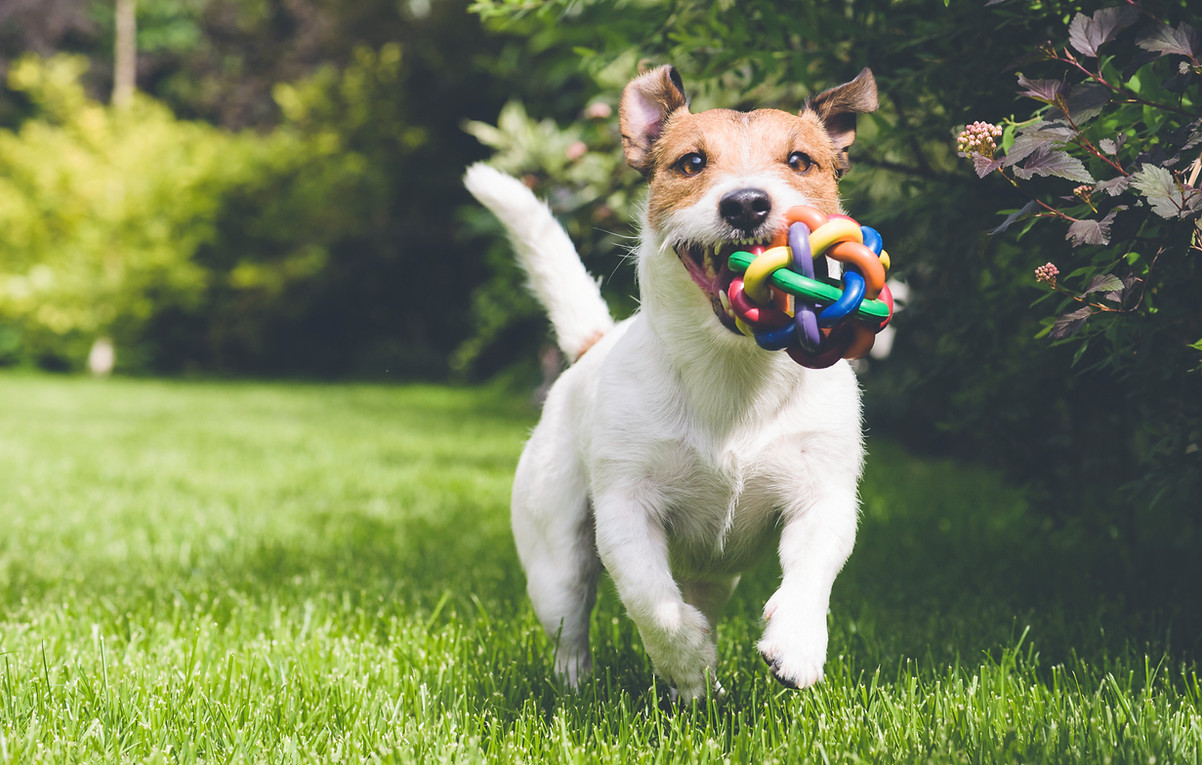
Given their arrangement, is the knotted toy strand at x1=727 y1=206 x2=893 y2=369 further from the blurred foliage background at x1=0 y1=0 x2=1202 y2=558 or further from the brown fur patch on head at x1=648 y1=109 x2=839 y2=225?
the blurred foliage background at x1=0 y1=0 x2=1202 y2=558

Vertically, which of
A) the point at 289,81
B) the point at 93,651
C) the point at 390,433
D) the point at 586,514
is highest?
the point at 289,81

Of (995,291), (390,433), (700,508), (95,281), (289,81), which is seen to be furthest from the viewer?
(289,81)

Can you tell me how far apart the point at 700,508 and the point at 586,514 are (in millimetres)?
449

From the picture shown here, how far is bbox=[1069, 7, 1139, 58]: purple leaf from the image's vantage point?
6.54 ft

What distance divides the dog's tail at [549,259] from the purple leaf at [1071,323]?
1466mm

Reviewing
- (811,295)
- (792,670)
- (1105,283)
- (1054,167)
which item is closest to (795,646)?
(792,670)

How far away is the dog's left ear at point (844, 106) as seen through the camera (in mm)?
2459

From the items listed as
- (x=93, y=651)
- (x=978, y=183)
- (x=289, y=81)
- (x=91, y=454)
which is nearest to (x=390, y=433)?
(x=91, y=454)

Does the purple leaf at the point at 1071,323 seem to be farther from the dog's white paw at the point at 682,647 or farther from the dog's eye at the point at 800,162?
the dog's white paw at the point at 682,647

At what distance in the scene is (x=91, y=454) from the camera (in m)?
7.78

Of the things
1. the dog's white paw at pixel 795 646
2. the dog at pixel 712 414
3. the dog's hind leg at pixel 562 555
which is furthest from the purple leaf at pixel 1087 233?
the dog's hind leg at pixel 562 555

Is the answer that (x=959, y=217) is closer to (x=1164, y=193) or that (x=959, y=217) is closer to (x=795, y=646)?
(x=1164, y=193)

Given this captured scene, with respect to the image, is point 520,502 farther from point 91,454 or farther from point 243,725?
point 91,454

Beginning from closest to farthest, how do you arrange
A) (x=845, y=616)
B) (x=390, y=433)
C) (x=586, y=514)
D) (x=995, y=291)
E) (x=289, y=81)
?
(x=586, y=514) < (x=995, y=291) < (x=845, y=616) < (x=390, y=433) < (x=289, y=81)
